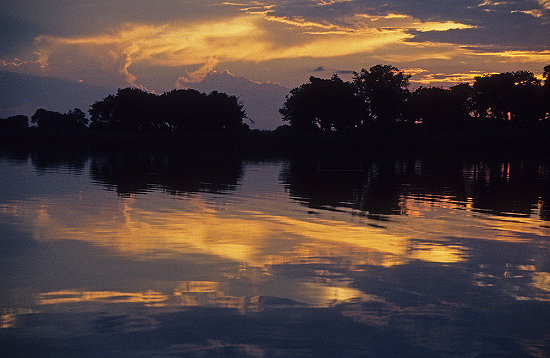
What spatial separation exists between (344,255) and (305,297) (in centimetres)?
342

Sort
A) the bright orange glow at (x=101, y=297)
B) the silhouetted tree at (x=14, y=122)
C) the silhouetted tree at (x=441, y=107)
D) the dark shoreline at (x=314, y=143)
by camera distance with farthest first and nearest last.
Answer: the silhouetted tree at (x=14, y=122)
the silhouetted tree at (x=441, y=107)
the dark shoreline at (x=314, y=143)
the bright orange glow at (x=101, y=297)

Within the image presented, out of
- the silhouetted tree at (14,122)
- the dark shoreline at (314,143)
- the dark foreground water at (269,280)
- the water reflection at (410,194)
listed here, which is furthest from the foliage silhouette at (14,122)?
the dark foreground water at (269,280)

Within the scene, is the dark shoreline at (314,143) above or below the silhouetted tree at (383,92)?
below

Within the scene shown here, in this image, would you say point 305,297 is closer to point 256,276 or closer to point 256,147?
point 256,276

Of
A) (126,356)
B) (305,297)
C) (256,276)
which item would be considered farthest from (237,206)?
(126,356)

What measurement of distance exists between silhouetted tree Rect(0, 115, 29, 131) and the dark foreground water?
141 meters

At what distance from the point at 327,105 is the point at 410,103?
19444 mm

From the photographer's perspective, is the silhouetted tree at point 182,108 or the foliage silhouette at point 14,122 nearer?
the silhouetted tree at point 182,108

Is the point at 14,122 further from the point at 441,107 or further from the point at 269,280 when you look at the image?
the point at 269,280

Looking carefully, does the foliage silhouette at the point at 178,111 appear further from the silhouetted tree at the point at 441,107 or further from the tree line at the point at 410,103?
the silhouetted tree at the point at 441,107

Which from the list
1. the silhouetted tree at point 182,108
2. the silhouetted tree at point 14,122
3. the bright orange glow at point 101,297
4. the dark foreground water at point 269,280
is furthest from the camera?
the silhouetted tree at point 14,122

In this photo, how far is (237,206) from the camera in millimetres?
21156

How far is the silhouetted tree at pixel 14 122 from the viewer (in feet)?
490

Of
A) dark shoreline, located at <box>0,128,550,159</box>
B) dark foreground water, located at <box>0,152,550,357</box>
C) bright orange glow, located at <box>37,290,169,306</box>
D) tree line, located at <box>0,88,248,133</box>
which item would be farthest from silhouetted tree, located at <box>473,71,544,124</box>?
bright orange glow, located at <box>37,290,169,306</box>
